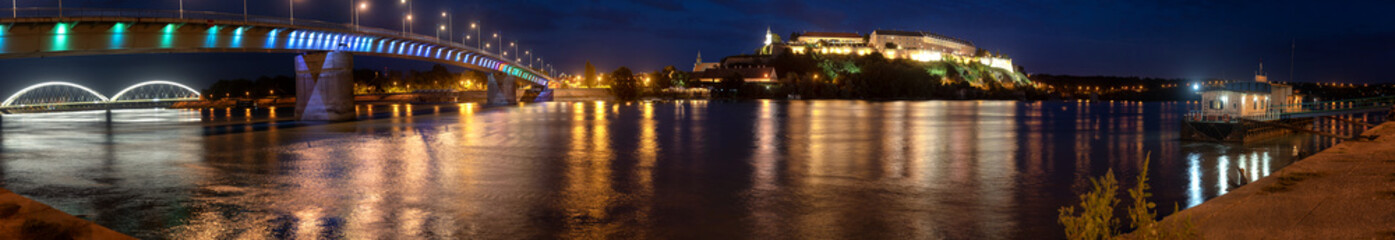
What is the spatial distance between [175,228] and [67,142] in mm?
33747

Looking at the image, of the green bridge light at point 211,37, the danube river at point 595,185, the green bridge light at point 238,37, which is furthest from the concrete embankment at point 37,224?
the green bridge light at point 238,37

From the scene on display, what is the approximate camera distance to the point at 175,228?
13.0 metres

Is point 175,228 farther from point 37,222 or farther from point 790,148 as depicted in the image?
point 790,148

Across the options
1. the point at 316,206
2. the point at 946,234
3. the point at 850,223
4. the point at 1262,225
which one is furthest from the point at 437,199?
the point at 1262,225

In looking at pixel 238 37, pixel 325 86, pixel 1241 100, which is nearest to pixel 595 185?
pixel 1241 100

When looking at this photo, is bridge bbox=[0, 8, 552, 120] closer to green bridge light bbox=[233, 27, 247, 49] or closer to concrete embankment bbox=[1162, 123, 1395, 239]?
green bridge light bbox=[233, 27, 247, 49]

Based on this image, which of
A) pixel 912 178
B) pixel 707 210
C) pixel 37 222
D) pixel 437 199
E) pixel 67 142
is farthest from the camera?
pixel 67 142

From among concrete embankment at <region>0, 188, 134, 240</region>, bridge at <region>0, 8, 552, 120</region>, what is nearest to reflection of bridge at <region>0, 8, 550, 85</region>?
bridge at <region>0, 8, 552, 120</region>

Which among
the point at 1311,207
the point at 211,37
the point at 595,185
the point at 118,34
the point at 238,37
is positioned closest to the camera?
the point at 1311,207

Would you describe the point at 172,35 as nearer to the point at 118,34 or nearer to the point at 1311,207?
the point at 118,34

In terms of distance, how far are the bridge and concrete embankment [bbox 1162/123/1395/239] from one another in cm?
4894

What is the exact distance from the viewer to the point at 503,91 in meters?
134

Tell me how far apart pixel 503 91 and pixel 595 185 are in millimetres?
118363

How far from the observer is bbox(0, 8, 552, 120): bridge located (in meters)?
41.8
